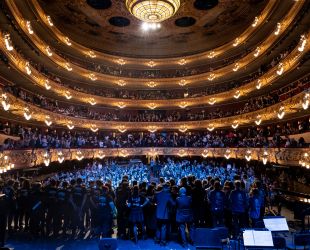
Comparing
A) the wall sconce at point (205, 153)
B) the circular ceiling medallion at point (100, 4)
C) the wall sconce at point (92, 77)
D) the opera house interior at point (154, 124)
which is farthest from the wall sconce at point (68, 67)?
the wall sconce at point (205, 153)

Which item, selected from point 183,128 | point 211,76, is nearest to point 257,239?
point 183,128

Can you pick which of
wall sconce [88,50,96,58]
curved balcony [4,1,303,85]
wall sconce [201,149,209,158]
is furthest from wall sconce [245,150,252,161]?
wall sconce [88,50,96,58]

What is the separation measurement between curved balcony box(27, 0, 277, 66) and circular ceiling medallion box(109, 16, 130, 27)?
5365 mm

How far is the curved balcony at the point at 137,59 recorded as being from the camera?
25567 mm

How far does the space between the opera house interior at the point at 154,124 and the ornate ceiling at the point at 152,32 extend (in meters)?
0.22

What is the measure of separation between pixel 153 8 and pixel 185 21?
13168mm

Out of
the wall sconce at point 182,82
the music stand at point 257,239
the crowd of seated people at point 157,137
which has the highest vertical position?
the wall sconce at point 182,82

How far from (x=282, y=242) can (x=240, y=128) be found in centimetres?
3000

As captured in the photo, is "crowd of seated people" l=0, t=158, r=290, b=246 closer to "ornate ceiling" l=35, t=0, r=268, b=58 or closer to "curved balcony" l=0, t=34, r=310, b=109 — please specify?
"curved balcony" l=0, t=34, r=310, b=109

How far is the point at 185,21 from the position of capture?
113ft

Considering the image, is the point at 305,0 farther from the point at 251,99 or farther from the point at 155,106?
the point at 155,106

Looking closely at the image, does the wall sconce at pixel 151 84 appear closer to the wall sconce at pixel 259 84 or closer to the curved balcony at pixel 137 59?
the curved balcony at pixel 137 59

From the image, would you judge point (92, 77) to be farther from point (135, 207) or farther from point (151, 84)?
point (135, 207)

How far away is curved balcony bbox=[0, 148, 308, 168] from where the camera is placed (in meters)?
17.8
